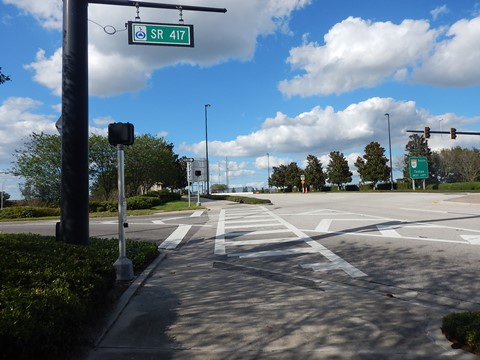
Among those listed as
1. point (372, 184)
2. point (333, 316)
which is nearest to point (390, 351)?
point (333, 316)

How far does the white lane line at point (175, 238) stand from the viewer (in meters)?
11.1

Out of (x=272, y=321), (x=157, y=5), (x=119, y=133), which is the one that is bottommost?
(x=272, y=321)

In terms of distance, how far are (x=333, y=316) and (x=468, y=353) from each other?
1461 mm

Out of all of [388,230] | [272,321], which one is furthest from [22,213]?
[272,321]

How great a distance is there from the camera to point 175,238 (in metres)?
12.8

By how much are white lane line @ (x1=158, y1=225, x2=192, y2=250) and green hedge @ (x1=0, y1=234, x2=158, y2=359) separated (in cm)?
486

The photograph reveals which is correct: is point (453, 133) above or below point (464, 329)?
above

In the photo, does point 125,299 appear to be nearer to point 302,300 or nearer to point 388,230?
point 302,300

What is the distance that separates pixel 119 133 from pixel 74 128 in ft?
4.50

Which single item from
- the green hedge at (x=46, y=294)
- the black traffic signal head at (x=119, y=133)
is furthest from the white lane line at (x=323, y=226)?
the green hedge at (x=46, y=294)

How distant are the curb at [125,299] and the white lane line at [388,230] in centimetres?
687

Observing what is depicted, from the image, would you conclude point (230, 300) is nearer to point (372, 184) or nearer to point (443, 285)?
point (443, 285)

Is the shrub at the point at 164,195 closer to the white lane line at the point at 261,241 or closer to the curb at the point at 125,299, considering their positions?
the white lane line at the point at 261,241

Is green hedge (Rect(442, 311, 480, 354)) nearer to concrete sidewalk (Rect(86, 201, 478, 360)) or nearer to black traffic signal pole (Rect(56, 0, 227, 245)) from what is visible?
concrete sidewalk (Rect(86, 201, 478, 360))
